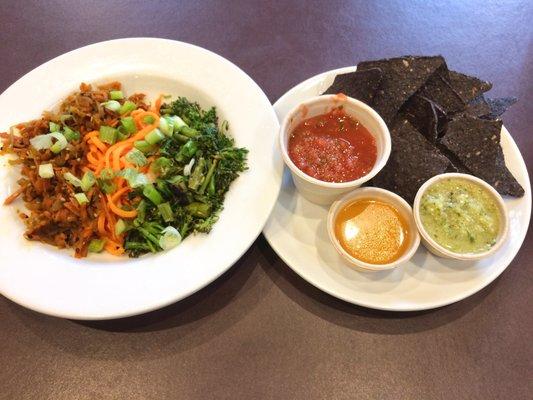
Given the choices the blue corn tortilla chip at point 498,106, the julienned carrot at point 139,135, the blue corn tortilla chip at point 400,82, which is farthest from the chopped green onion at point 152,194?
the blue corn tortilla chip at point 498,106

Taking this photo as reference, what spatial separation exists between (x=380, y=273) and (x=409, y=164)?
0.53 m

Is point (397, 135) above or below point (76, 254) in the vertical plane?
above

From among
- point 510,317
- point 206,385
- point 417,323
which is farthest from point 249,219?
point 510,317

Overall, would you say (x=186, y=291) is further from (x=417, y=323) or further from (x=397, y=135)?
(x=397, y=135)

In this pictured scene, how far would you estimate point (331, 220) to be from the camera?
73.7 inches

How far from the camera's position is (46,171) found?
1896 millimetres

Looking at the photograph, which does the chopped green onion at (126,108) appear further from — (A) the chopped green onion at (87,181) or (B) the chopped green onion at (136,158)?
(A) the chopped green onion at (87,181)

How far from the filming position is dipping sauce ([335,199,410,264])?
1.83m

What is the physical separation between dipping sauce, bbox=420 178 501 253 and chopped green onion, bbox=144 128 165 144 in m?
1.26

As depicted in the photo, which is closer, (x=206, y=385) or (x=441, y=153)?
(x=206, y=385)

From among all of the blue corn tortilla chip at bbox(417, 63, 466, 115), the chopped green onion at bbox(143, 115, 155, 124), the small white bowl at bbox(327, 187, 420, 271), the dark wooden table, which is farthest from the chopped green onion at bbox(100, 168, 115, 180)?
the blue corn tortilla chip at bbox(417, 63, 466, 115)

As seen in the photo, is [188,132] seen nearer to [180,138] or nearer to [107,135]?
[180,138]

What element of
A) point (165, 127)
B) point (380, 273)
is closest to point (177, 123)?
point (165, 127)

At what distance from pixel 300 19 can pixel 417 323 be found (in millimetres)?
2155
